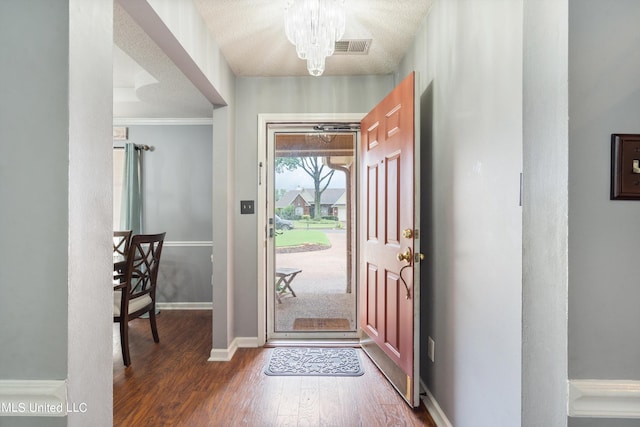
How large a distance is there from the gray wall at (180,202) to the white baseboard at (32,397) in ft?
10.8

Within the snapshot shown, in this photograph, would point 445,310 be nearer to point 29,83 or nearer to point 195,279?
point 29,83

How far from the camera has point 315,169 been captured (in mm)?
3195

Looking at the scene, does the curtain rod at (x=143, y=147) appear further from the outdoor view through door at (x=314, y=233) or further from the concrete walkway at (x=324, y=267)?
the concrete walkway at (x=324, y=267)

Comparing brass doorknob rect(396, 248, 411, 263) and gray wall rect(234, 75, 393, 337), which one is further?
gray wall rect(234, 75, 393, 337)

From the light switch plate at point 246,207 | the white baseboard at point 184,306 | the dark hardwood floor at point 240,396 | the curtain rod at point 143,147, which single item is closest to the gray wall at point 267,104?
the light switch plate at point 246,207

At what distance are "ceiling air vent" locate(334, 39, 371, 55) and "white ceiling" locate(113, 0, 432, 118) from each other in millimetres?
46

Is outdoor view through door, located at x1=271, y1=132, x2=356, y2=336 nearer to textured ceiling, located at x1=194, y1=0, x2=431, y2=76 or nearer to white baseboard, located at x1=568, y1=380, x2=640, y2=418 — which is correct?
textured ceiling, located at x1=194, y1=0, x2=431, y2=76

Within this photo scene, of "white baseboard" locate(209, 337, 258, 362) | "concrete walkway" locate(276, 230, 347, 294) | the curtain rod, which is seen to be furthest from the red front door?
the curtain rod

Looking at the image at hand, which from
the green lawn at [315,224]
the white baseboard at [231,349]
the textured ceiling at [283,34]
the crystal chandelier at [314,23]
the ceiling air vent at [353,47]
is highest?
the textured ceiling at [283,34]

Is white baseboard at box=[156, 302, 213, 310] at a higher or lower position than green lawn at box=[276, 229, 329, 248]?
lower

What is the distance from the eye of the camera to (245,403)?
80.8 inches

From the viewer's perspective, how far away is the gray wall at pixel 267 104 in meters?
2.93

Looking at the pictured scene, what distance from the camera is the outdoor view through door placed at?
316 cm

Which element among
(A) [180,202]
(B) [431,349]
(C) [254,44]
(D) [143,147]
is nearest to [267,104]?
(C) [254,44]
